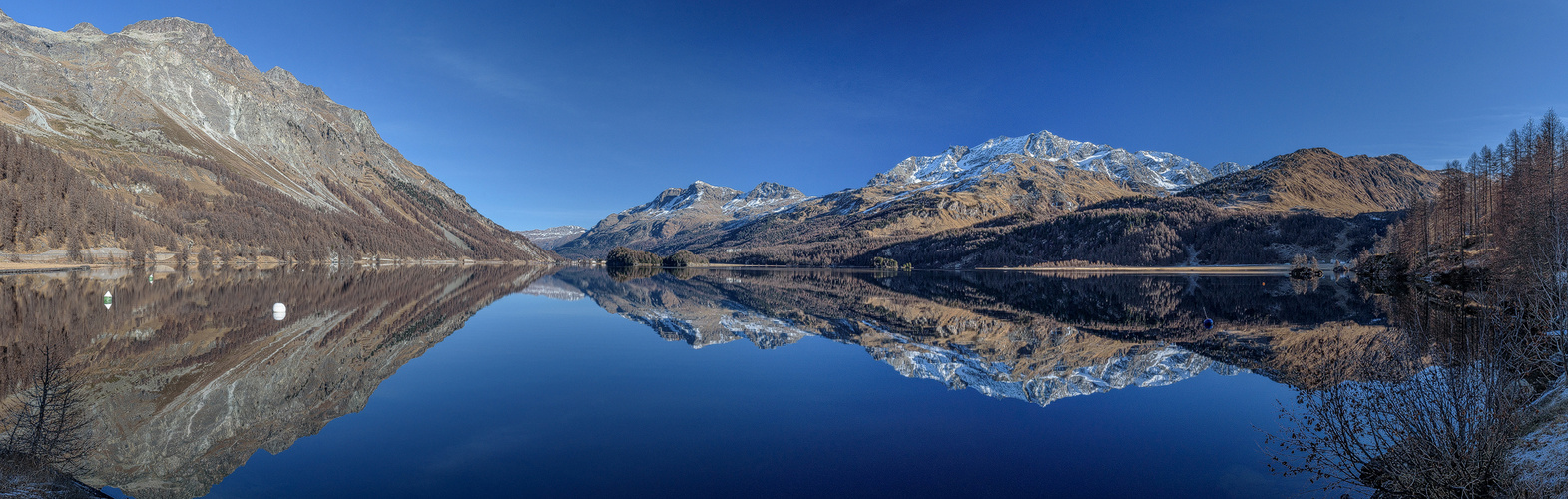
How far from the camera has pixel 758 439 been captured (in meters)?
12.5

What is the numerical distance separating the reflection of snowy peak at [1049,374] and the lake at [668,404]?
154mm

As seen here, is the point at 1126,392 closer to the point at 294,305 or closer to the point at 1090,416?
the point at 1090,416

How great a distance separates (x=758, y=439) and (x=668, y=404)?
394 centimetres

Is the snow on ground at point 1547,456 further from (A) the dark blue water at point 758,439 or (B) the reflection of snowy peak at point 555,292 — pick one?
(B) the reflection of snowy peak at point 555,292

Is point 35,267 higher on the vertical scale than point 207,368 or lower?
higher

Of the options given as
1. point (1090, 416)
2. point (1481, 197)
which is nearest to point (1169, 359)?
point (1090, 416)

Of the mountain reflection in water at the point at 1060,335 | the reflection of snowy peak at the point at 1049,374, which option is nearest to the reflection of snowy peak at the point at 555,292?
the mountain reflection in water at the point at 1060,335

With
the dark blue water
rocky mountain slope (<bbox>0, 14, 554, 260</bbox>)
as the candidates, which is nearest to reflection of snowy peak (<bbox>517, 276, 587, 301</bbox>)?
the dark blue water

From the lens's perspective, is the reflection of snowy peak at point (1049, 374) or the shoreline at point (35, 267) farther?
the shoreline at point (35, 267)

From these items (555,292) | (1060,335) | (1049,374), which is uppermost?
(555,292)

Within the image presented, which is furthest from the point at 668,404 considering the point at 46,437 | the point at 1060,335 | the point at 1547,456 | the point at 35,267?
the point at 35,267

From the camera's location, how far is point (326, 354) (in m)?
21.0

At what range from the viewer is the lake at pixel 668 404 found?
10.4 m

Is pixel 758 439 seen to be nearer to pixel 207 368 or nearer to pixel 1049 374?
pixel 1049 374
